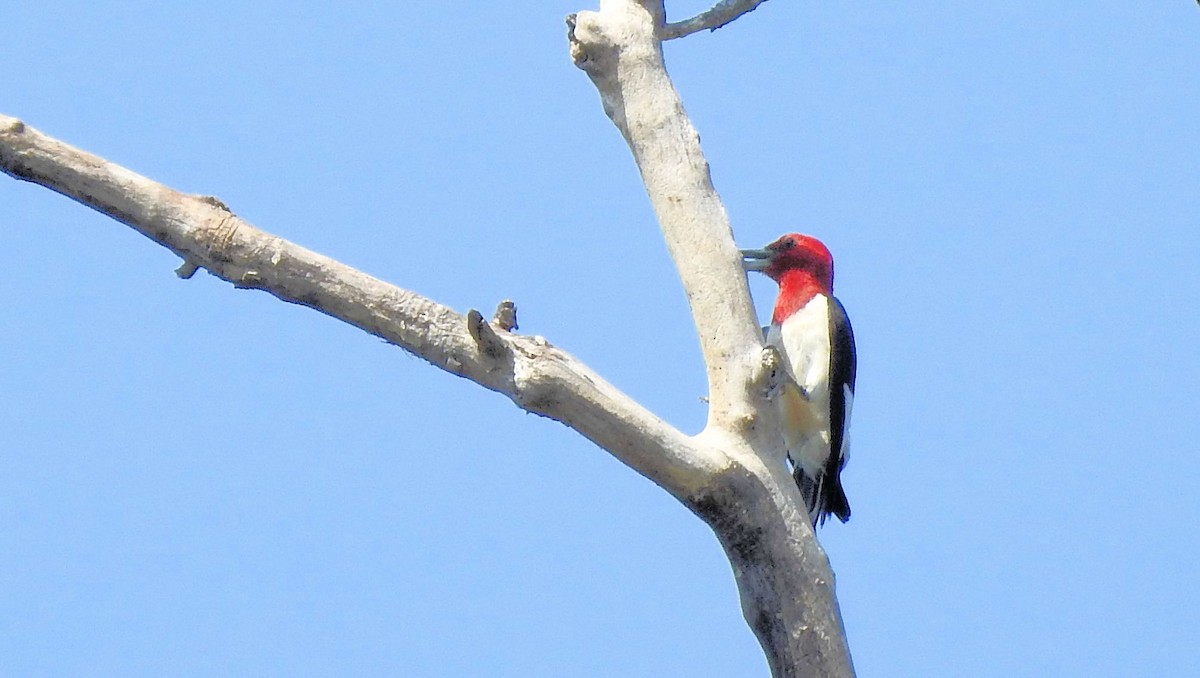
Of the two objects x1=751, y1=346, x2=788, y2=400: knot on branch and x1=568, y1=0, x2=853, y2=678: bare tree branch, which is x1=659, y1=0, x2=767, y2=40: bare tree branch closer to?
x1=568, y1=0, x2=853, y2=678: bare tree branch

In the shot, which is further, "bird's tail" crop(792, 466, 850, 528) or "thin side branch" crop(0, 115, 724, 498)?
"bird's tail" crop(792, 466, 850, 528)

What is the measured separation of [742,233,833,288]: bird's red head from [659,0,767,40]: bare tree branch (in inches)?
52.8

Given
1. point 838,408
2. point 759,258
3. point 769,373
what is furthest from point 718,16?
point 769,373

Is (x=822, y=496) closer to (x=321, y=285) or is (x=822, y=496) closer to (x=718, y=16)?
(x=718, y=16)

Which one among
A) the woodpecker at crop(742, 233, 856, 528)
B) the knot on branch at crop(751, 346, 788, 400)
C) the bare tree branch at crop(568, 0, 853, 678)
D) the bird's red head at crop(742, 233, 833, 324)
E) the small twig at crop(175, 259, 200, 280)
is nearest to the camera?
the small twig at crop(175, 259, 200, 280)

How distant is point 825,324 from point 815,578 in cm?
226

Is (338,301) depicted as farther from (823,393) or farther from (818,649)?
(823,393)

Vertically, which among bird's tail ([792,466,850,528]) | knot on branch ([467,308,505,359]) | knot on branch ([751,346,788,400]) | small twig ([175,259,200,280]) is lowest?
knot on branch ([467,308,505,359])

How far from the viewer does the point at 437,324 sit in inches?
161

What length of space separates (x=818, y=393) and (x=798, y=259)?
0.82 meters

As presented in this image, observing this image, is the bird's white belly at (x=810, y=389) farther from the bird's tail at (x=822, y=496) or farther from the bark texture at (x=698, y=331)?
the bark texture at (x=698, y=331)

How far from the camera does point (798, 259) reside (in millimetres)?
6922

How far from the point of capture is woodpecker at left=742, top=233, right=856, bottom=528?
639cm

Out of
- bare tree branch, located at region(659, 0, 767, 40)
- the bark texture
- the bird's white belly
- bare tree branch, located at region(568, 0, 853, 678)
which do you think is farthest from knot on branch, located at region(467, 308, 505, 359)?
the bird's white belly
